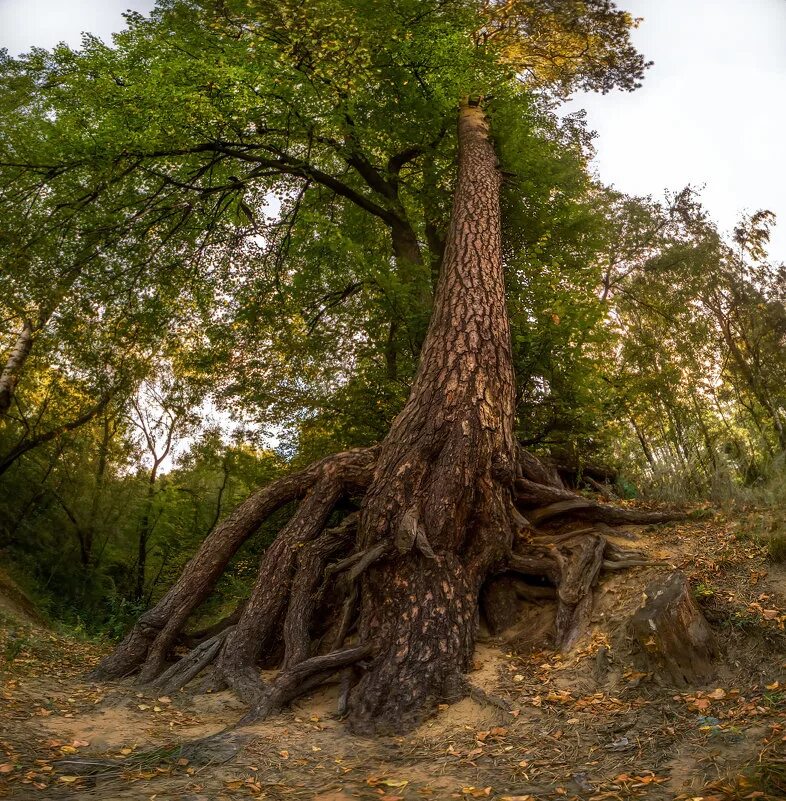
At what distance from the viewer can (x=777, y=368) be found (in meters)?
12.6

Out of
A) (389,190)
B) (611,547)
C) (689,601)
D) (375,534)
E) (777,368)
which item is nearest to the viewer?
(689,601)

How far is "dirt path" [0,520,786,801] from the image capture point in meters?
2.85

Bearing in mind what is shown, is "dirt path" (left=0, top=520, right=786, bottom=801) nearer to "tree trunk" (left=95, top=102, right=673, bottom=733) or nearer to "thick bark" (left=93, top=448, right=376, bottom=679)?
"tree trunk" (left=95, top=102, right=673, bottom=733)

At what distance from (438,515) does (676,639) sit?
1965 mm

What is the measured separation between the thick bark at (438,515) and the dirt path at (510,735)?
0.34 metres

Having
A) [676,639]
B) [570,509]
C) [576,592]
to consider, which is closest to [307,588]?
[576,592]

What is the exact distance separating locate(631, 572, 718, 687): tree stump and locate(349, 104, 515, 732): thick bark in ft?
4.52

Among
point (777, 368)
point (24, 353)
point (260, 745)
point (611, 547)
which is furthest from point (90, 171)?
point (777, 368)

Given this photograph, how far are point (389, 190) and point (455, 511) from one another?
759 centimetres

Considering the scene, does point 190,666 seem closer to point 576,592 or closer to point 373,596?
point 373,596

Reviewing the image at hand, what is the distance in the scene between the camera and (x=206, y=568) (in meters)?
6.03

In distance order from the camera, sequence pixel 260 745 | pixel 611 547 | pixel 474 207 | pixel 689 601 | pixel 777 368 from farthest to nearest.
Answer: pixel 777 368
pixel 474 207
pixel 611 547
pixel 689 601
pixel 260 745

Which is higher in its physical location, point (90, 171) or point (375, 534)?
point (90, 171)

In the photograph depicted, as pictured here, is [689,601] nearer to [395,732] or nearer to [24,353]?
[395,732]
